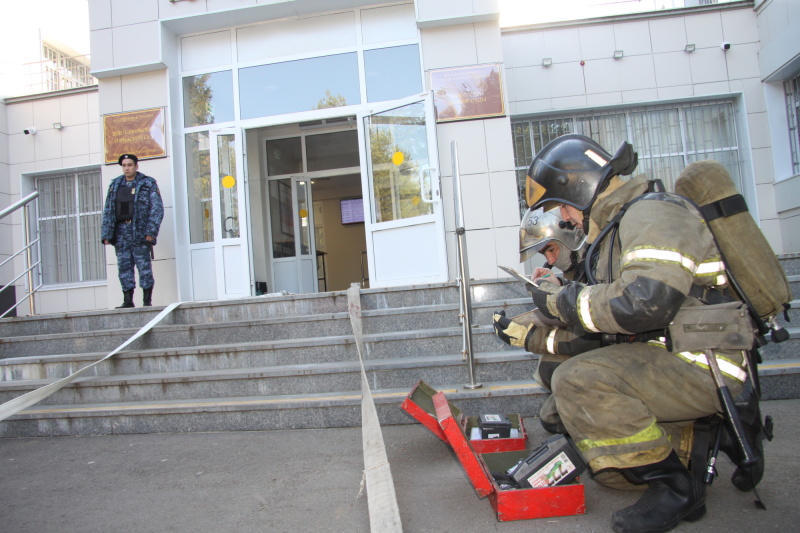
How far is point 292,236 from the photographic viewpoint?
335 inches

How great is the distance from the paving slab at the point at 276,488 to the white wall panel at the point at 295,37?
196 inches

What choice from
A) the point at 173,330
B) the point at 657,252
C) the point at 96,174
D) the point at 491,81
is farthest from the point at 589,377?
the point at 96,174

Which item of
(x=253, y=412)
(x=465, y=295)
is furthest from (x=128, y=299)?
(x=465, y=295)

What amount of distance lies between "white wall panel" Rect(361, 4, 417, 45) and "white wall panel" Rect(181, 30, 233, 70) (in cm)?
182

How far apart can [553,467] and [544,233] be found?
1311 millimetres

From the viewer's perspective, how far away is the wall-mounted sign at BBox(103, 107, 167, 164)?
20.6 ft

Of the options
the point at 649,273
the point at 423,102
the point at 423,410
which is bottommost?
the point at 423,410

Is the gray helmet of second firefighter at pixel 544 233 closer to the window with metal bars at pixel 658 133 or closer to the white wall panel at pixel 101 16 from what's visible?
the window with metal bars at pixel 658 133

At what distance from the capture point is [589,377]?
1885mm

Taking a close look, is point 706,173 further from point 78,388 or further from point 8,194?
point 8,194

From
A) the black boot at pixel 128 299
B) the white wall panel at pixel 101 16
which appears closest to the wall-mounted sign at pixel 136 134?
the white wall panel at pixel 101 16

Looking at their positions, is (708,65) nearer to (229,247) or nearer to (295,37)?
(295,37)

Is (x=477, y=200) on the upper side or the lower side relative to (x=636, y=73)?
lower

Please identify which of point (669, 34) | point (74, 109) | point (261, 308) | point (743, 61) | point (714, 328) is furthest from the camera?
point (74, 109)
